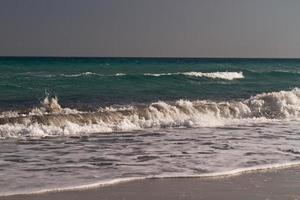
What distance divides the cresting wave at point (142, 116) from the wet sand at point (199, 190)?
6260 mm

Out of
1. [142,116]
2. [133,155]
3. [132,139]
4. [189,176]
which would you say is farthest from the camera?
[142,116]

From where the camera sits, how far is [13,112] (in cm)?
1789

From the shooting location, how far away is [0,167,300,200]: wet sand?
311 inches

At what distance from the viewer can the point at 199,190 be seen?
834 cm

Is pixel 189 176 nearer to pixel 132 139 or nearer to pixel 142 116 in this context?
pixel 132 139

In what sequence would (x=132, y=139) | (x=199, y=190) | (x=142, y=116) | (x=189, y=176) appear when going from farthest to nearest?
(x=142, y=116) < (x=132, y=139) < (x=189, y=176) < (x=199, y=190)

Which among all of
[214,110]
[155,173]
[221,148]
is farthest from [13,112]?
[155,173]

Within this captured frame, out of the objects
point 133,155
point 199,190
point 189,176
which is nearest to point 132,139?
point 133,155

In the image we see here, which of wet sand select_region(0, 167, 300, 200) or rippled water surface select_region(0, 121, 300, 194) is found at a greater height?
wet sand select_region(0, 167, 300, 200)

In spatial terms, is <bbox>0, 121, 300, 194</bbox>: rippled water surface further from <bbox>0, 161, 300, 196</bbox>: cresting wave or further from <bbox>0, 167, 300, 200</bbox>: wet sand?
<bbox>0, 167, 300, 200</bbox>: wet sand

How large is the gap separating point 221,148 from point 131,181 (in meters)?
3.82

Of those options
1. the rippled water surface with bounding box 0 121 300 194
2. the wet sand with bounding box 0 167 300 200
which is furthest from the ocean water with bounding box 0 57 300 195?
the wet sand with bounding box 0 167 300 200

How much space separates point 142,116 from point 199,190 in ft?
32.0

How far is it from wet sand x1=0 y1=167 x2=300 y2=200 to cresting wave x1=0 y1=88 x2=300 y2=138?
20.5 feet
